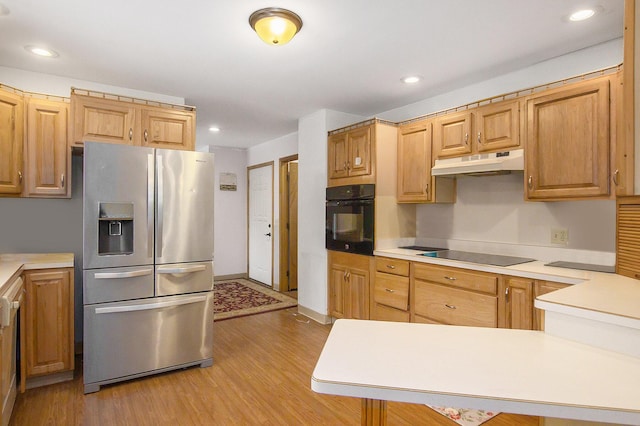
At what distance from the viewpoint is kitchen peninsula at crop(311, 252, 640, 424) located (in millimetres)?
846

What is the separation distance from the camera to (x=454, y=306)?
→ 2.68m

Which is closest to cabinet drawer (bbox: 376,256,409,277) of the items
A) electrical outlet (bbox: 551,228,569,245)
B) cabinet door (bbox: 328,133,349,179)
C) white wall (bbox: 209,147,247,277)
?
cabinet door (bbox: 328,133,349,179)

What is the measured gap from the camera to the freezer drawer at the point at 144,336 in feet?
8.20

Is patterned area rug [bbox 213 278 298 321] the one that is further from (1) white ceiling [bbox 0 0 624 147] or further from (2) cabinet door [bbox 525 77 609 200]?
(2) cabinet door [bbox 525 77 609 200]

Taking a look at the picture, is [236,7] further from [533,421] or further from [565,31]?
[533,421]

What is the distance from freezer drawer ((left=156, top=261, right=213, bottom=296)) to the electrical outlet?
2746 millimetres

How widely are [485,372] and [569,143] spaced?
202 centimetres

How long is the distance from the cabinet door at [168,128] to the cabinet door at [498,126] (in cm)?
250

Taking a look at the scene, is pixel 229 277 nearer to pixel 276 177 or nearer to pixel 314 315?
pixel 276 177

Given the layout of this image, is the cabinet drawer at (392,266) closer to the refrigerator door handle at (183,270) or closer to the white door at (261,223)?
the refrigerator door handle at (183,270)

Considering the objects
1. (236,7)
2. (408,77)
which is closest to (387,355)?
(236,7)

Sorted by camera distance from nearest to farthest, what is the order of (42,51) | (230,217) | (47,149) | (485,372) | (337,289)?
(485,372) → (42,51) → (47,149) → (337,289) → (230,217)

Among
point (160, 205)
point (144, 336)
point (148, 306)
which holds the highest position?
point (160, 205)

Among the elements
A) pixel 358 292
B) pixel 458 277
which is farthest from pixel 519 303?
pixel 358 292
